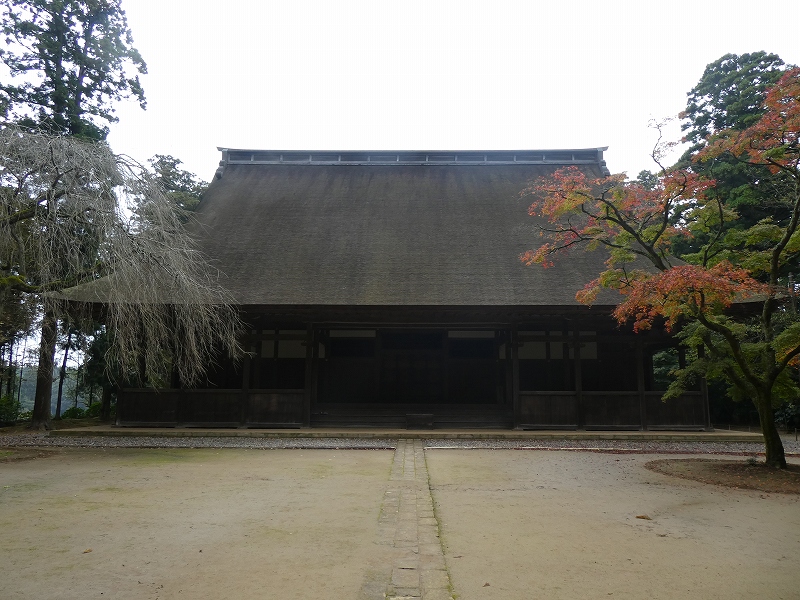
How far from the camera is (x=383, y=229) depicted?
48.9 feet

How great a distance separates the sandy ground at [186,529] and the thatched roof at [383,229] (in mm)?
5089

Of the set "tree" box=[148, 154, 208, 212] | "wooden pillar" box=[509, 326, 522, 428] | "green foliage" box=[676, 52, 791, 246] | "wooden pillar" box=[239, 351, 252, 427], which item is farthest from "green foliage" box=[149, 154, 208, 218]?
"green foliage" box=[676, 52, 791, 246]

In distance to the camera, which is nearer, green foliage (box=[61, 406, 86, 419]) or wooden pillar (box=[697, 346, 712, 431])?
wooden pillar (box=[697, 346, 712, 431])

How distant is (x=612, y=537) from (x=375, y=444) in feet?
21.7

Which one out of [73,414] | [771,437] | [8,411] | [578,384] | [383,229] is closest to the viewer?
[771,437]

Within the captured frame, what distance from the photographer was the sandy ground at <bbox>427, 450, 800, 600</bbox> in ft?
10.4

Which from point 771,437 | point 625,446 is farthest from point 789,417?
point 771,437

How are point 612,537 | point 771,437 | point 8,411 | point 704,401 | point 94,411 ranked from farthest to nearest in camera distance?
point 94,411, point 8,411, point 704,401, point 771,437, point 612,537

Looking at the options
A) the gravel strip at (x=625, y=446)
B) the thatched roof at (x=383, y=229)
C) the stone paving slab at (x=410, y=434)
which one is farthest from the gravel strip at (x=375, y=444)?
the thatched roof at (x=383, y=229)

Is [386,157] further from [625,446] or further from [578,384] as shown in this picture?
[625,446]

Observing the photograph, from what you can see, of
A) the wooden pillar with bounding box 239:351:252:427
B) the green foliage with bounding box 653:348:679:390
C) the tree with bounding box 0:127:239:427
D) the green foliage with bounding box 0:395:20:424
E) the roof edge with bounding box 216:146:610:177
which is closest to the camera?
the tree with bounding box 0:127:239:427

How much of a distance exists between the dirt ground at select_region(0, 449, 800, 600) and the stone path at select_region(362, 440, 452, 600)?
12cm

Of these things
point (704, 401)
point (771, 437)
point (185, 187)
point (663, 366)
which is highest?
point (185, 187)

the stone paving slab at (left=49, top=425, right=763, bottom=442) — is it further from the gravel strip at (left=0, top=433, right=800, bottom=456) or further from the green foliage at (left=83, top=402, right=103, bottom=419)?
the green foliage at (left=83, top=402, right=103, bottom=419)
